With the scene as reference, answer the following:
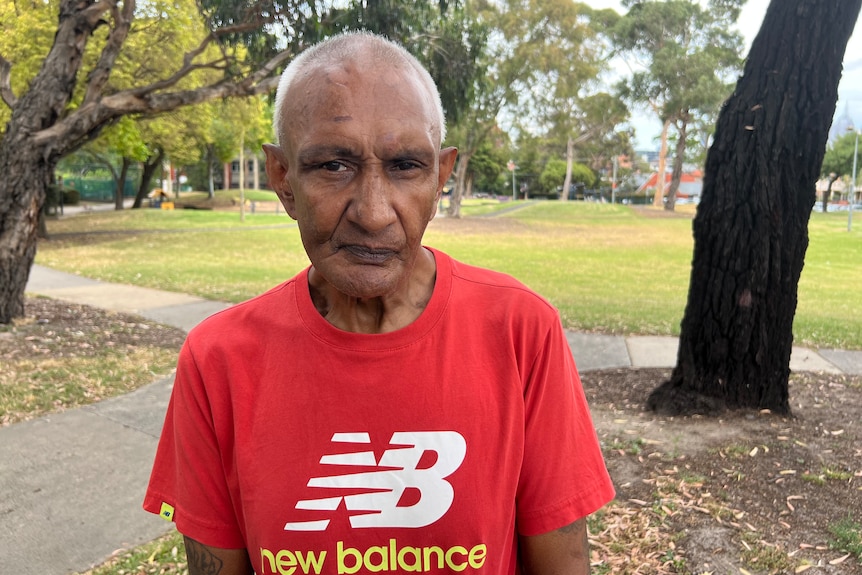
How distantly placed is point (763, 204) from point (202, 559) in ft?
12.6

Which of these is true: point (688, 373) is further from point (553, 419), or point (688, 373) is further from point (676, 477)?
point (553, 419)

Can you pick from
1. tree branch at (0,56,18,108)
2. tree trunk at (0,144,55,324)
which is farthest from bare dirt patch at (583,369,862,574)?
tree branch at (0,56,18,108)

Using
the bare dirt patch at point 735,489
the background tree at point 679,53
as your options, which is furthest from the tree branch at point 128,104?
the background tree at point 679,53

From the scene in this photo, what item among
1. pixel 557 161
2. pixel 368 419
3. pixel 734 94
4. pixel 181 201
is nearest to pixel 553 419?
pixel 368 419

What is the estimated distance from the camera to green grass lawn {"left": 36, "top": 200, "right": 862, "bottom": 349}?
9.54 meters

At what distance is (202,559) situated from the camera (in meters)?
1.43

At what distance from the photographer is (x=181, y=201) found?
47281 mm

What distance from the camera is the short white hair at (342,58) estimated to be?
4.21 ft

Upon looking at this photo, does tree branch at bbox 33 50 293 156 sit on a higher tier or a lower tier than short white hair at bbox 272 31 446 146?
higher

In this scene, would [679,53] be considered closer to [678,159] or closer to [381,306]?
[678,159]

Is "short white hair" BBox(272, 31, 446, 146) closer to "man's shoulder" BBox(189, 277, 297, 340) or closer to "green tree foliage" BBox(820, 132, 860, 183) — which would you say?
"man's shoulder" BBox(189, 277, 297, 340)

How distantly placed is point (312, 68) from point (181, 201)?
162 ft

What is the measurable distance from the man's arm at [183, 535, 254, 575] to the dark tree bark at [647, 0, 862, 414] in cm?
363

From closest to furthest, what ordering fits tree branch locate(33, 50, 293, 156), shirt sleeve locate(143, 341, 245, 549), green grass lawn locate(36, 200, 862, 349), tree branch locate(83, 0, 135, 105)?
shirt sleeve locate(143, 341, 245, 549) < tree branch locate(33, 50, 293, 156) < tree branch locate(83, 0, 135, 105) < green grass lawn locate(36, 200, 862, 349)
